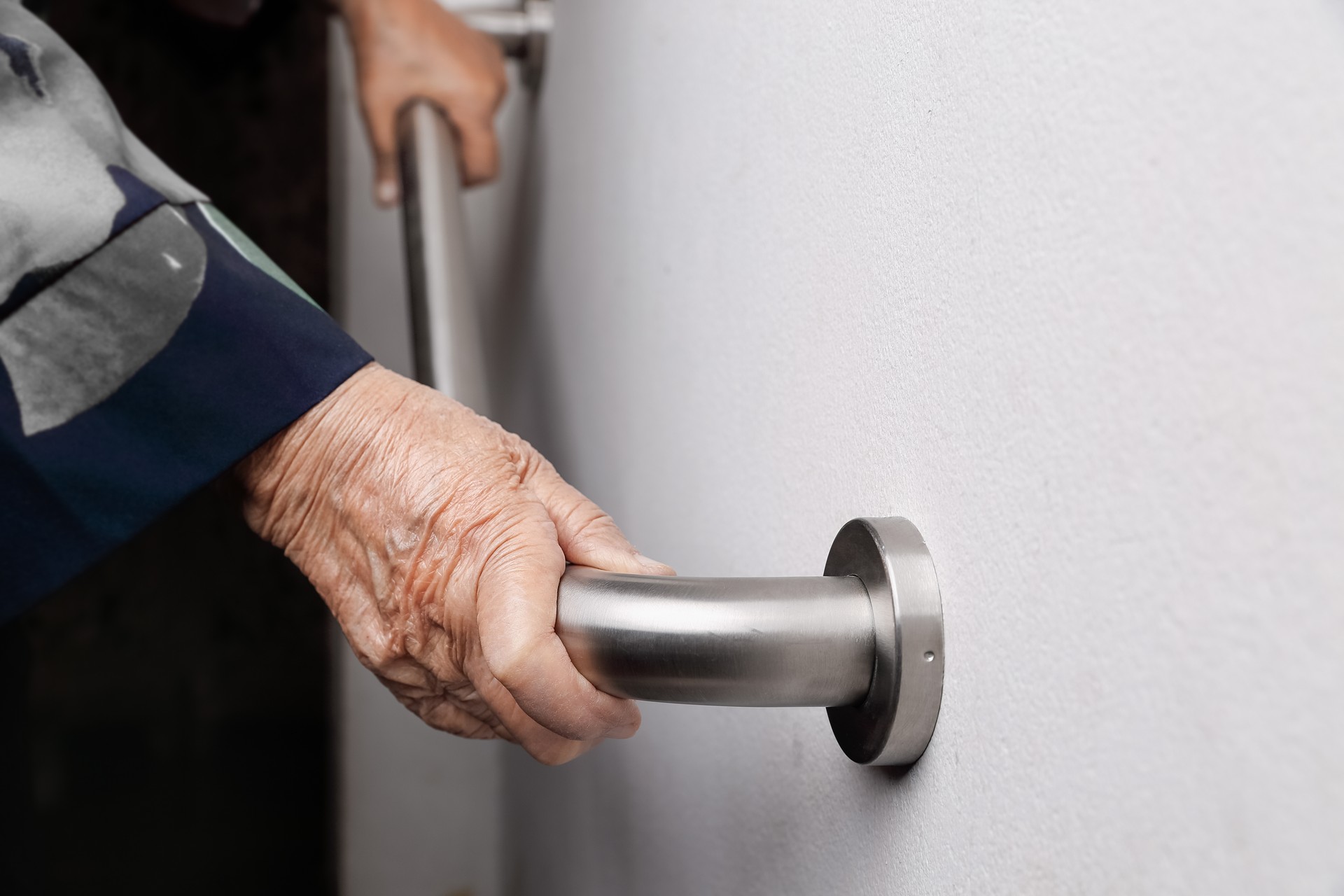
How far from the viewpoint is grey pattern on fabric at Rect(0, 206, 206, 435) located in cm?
30

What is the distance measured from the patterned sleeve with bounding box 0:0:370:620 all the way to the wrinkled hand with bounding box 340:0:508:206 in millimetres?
408

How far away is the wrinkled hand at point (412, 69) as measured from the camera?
2.32 ft

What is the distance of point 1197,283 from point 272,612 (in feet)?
3.37

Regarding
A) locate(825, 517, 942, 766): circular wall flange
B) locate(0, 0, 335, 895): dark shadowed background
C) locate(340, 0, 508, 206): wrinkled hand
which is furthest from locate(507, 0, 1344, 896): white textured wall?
locate(0, 0, 335, 895): dark shadowed background

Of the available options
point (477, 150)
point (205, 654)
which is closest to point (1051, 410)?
point (477, 150)

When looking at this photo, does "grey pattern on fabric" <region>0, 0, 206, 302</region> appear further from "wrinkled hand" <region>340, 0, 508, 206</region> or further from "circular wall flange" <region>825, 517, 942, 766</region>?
"wrinkled hand" <region>340, 0, 508, 206</region>

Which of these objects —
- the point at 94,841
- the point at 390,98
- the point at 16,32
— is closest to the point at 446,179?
the point at 390,98

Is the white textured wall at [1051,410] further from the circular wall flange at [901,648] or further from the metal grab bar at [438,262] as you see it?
the metal grab bar at [438,262]

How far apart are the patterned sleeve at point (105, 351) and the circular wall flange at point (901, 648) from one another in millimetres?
191

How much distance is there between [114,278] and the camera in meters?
0.30

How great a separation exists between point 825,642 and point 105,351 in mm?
240

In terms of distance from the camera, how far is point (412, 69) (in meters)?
0.71

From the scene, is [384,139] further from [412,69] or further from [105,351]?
[105,351]

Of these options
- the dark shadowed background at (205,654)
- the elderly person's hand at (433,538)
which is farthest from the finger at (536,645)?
the dark shadowed background at (205,654)
